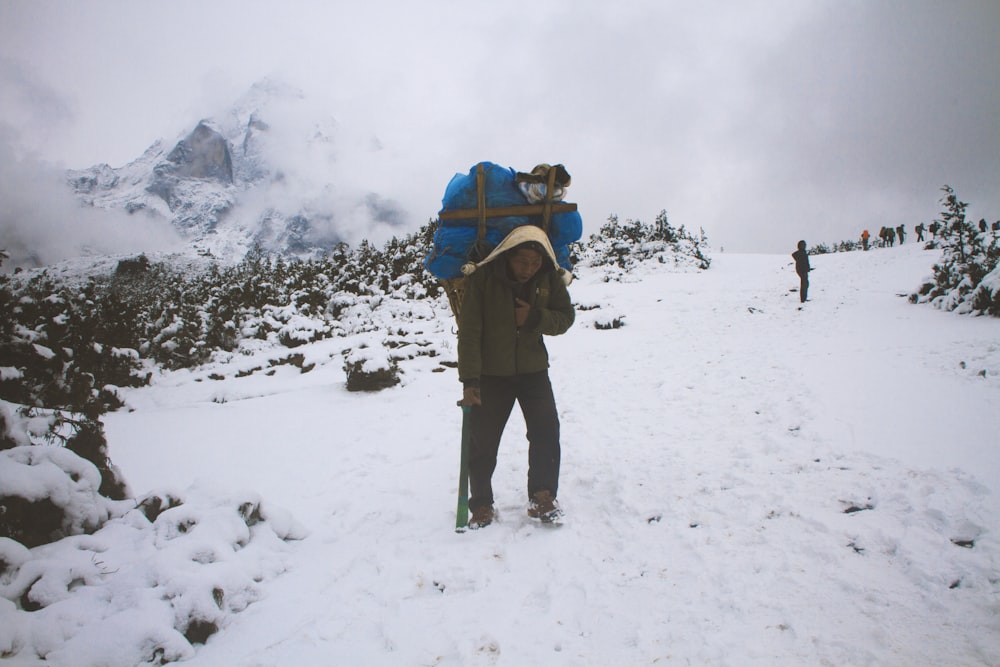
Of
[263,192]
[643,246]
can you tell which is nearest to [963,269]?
[643,246]

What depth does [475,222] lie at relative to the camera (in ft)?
9.95

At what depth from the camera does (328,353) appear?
10.6 m

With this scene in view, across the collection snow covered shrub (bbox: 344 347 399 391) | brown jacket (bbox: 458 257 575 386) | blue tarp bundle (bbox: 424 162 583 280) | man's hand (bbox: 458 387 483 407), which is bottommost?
snow covered shrub (bbox: 344 347 399 391)

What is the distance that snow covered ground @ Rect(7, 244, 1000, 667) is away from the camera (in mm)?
1946

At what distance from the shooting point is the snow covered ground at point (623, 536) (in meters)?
1.95

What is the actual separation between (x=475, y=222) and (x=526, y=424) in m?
1.45

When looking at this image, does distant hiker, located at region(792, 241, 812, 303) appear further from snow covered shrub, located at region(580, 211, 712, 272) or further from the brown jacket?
the brown jacket

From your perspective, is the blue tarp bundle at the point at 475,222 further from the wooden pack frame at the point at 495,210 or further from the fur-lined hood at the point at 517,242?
the fur-lined hood at the point at 517,242

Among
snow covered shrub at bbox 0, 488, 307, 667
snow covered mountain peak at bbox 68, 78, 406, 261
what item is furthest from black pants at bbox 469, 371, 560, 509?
snow covered mountain peak at bbox 68, 78, 406, 261

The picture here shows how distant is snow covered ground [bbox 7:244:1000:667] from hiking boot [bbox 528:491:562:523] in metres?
0.09

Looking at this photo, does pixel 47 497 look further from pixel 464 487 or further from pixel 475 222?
pixel 475 222

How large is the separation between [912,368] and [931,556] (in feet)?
13.8

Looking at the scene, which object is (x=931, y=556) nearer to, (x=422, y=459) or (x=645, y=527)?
(x=645, y=527)

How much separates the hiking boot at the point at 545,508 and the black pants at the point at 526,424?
0.13ft
